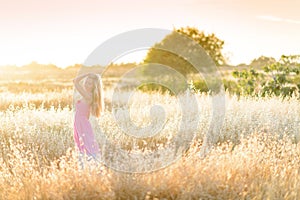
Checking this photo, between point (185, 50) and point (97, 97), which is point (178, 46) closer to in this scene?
point (185, 50)

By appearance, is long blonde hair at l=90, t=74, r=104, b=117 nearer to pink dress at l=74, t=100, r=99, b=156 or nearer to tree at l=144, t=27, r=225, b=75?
pink dress at l=74, t=100, r=99, b=156

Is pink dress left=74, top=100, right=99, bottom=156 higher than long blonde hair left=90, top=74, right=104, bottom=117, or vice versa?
long blonde hair left=90, top=74, right=104, bottom=117

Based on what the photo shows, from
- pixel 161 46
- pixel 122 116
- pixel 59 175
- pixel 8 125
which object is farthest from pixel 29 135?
pixel 161 46

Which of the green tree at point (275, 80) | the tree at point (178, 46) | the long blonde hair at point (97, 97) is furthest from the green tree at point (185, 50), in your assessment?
the long blonde hair at point (97, 97)

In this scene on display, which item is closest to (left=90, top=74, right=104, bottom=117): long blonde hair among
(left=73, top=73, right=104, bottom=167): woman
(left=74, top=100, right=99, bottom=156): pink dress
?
(left=73, top=73, right=104, bottom=167): woman

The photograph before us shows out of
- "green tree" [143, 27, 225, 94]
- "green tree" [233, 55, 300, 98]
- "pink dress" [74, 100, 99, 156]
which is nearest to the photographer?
"pink dress" [74, 100, 99, 156]

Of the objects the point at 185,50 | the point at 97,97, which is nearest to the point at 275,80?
the point at 185,50

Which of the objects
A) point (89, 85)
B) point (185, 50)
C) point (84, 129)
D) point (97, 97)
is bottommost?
point (84, 129)

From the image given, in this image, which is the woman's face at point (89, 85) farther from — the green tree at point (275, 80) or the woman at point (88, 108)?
the green tree at point (275, 80)

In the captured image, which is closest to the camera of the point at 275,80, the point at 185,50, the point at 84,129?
the point at 84,129

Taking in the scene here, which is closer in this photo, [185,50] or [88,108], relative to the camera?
[88,108]

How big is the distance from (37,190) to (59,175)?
0.34 m

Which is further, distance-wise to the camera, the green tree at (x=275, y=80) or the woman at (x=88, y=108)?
the green tree at (x=275, y=80)

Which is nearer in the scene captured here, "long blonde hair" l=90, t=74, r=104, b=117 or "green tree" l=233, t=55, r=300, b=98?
"long blonde hair" l=90, t=74, r=104, b=117
